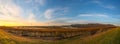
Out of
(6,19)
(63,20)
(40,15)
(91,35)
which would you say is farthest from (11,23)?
(91,35)

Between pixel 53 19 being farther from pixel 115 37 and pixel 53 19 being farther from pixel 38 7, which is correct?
pixel 115 37

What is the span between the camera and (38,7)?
6.54 meters

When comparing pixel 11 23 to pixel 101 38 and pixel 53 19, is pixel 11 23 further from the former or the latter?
pixel 101 38

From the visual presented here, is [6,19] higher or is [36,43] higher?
[6,19]

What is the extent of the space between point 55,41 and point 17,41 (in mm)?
726

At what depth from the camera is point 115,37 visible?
625 centimetres

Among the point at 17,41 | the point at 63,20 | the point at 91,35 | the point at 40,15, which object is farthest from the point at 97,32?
the point at 17,41

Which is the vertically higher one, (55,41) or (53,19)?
(53,19)

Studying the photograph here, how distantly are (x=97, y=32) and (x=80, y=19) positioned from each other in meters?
0.41

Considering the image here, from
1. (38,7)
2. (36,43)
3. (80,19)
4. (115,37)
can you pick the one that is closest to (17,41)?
(36,43)

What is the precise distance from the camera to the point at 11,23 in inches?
255

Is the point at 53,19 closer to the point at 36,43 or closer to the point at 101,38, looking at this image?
the point at 36,43

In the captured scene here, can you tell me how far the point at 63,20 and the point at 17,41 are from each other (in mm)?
971

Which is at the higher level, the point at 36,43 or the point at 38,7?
the point at 38,7
